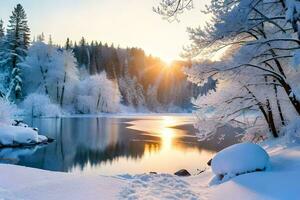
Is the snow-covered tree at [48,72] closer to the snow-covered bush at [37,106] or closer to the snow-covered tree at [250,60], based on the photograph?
the snow-covered bush at [37,106]

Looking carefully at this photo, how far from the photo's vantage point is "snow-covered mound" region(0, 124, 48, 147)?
23922 mm

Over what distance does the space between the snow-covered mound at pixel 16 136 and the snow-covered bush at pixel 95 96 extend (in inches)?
1430

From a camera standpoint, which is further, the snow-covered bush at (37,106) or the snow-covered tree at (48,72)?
the snow-covered tree at (48,72)

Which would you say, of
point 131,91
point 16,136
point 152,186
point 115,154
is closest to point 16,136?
point 16,136

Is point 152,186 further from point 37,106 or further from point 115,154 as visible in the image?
point 37,106

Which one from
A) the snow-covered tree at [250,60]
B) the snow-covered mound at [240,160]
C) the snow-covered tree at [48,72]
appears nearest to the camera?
the snow-covered mound at [240,160]

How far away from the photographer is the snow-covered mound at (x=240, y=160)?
841 cm

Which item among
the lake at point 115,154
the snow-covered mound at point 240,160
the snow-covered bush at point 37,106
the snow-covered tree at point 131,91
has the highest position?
the snow-covered tree at point 131,91

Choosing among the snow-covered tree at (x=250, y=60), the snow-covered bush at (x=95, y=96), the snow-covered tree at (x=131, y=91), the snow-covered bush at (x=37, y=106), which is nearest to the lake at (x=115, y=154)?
the snow-covered tree at (x=250, y=60)

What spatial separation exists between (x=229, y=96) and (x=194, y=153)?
9.25 m

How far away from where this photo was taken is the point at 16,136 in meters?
24.6

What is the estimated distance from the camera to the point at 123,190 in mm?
A: 7695

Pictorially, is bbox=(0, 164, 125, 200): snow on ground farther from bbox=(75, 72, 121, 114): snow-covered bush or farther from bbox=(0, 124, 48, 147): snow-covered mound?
bbox=(75, 72, 121, 114): snow-covered bush

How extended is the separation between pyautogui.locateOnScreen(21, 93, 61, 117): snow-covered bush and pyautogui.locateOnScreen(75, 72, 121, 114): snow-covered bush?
461 inches
